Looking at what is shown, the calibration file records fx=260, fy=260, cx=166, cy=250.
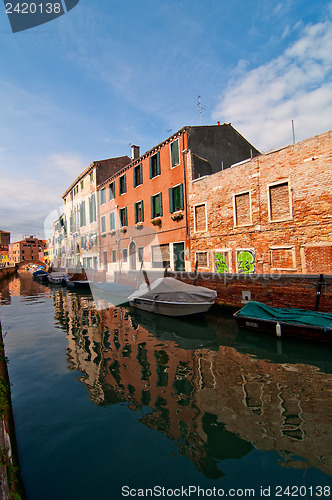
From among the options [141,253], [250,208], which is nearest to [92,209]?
[141,253]

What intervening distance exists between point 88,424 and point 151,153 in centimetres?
1804

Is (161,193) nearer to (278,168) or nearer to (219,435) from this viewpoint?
(278,168)

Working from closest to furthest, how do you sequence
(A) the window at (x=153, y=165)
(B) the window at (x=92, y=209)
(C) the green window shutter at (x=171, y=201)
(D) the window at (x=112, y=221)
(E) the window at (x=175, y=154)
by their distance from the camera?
(E) the window at (x=175, y=154)
(C) the green window shutter at (x=171, y=201)
(A) the window at (x=153, y=165)
(D) the window at (x=112, y=221)
(B) the window at (x=92, y=209)

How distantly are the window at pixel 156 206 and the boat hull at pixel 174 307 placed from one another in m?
8.18

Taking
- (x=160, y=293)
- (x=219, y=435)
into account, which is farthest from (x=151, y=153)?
(x=219, y=435)

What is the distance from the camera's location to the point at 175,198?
17.4 metres

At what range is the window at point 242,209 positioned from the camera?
1334 centimetres

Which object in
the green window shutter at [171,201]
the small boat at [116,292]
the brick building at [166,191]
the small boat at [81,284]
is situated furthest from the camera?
the small boat at [81,284]

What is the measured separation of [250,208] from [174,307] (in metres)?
6.48

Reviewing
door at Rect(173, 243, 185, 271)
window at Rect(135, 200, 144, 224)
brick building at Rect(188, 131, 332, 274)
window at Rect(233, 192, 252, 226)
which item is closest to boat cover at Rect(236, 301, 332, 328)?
brick building at Rect(188, 131, 332, 274)

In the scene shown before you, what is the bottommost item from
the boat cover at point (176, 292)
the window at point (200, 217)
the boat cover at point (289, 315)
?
the boat cover at point (289, 315)

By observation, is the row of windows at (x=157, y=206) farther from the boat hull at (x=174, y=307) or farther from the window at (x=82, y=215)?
the window at (x=82, y=215)

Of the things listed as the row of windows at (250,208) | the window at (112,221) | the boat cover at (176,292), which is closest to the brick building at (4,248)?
the window at (112,221)

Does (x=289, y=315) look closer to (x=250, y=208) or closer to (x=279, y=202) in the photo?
(x=279, y=202)
